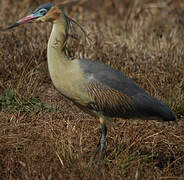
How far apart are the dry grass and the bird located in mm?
252

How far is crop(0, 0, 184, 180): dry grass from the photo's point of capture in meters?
3.81

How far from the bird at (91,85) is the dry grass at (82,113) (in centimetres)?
25

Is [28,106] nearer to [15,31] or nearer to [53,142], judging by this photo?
[53,142]

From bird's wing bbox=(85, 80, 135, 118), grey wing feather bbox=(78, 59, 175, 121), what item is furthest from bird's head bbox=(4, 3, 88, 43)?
bird's wing bbox=(85, 80, 135, 118)

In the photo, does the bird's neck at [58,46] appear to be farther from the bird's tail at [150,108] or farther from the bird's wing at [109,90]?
the bird's tail at [150,108]

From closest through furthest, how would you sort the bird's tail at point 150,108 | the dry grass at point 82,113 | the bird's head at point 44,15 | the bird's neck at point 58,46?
the dry grass at point 82,113 < the bird's neck at point 58,46 < the bird's head at point 44,15 < the bird's tail at point 150,108

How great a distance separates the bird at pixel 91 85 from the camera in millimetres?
3900

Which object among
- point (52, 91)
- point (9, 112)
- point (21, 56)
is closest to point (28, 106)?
point (9, 112)

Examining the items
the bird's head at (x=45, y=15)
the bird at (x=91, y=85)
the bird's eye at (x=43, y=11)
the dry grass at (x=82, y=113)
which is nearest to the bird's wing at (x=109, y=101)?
the bird at (x=91, y=85)

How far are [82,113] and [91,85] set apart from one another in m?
1.31

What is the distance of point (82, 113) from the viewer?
17.1ft

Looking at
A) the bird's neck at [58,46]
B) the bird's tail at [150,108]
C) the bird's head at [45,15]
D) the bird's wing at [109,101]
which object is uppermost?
the bird's head at [45,15]

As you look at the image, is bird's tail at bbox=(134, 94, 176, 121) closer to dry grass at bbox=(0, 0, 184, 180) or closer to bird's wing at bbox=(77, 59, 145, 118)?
bird's wing at bbox=(77, 59, 145, 118)

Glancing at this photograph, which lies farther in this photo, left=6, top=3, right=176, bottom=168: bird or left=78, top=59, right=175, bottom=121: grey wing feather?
left=78, top=59, right=175, bottom=121: grey wing feather
